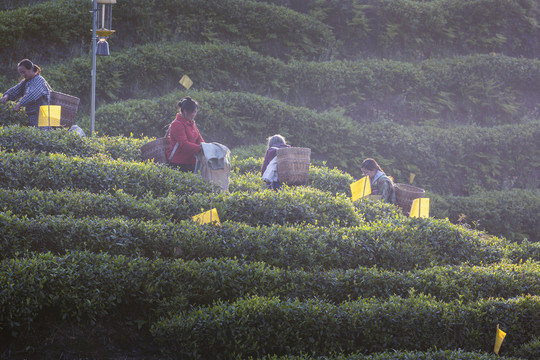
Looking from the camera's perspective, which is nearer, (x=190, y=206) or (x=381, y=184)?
(x=190, y=206)

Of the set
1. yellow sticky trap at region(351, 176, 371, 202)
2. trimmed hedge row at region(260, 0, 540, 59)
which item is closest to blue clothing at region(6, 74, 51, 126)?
yellow sticky trap at region(351, 176, 371, 202)

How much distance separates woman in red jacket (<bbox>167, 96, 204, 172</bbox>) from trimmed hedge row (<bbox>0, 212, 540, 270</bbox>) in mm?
2142

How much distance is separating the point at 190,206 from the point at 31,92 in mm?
4343

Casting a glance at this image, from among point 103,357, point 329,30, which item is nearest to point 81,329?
point 103,357

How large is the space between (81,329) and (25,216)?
172 cm

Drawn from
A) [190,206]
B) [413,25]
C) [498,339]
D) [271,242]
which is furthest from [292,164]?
[413,25]

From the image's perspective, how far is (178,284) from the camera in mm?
6184

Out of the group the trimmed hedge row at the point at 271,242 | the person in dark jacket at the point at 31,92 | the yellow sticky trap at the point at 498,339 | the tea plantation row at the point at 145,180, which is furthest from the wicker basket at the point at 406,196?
the person in dark jacket at the point at 31,92

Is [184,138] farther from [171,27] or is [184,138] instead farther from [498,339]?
[171,27]

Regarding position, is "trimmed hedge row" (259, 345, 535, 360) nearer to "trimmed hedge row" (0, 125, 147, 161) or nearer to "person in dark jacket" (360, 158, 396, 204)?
"person in dark jacket" (360, 158, 396, 204)

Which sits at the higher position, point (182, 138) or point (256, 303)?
point (182, 138)

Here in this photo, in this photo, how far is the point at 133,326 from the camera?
6000mm

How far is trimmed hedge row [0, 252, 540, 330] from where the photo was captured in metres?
5.63

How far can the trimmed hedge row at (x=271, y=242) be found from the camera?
6.64m
